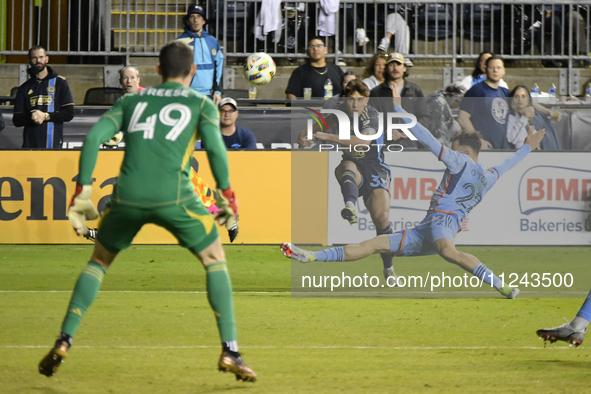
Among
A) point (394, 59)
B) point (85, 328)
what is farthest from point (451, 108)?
point (85, 328)

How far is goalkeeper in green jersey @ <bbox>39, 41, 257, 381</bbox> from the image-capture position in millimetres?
4586

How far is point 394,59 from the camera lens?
36.2ft

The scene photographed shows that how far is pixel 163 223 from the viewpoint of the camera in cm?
466

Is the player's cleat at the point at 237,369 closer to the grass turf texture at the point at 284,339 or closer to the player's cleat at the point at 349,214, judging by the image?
the grass turf texture at the point at 284,339

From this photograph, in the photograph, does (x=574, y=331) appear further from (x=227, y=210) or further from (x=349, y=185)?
(x=349, y=185)

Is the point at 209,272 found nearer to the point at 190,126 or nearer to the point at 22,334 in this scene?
the point at 190,126

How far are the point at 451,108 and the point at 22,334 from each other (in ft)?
14.4

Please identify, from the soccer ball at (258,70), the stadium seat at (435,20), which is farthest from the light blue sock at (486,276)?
the stadium seat at (435,20)

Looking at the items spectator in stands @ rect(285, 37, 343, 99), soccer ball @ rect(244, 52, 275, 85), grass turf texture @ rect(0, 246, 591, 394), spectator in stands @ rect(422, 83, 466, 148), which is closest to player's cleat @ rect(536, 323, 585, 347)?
grass turf texture @ rect(0, 246, 591, 394)

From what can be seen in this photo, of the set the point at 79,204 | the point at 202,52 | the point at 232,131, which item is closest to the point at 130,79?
the point at 232,131

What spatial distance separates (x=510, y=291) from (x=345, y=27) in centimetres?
897

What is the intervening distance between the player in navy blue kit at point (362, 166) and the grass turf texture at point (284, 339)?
537 millimetres

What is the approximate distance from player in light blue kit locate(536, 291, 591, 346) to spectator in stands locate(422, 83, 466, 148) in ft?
8.85

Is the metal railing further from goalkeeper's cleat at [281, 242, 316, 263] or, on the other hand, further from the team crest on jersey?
goalkeeper's cleat at [281, 242, 316, 263]
